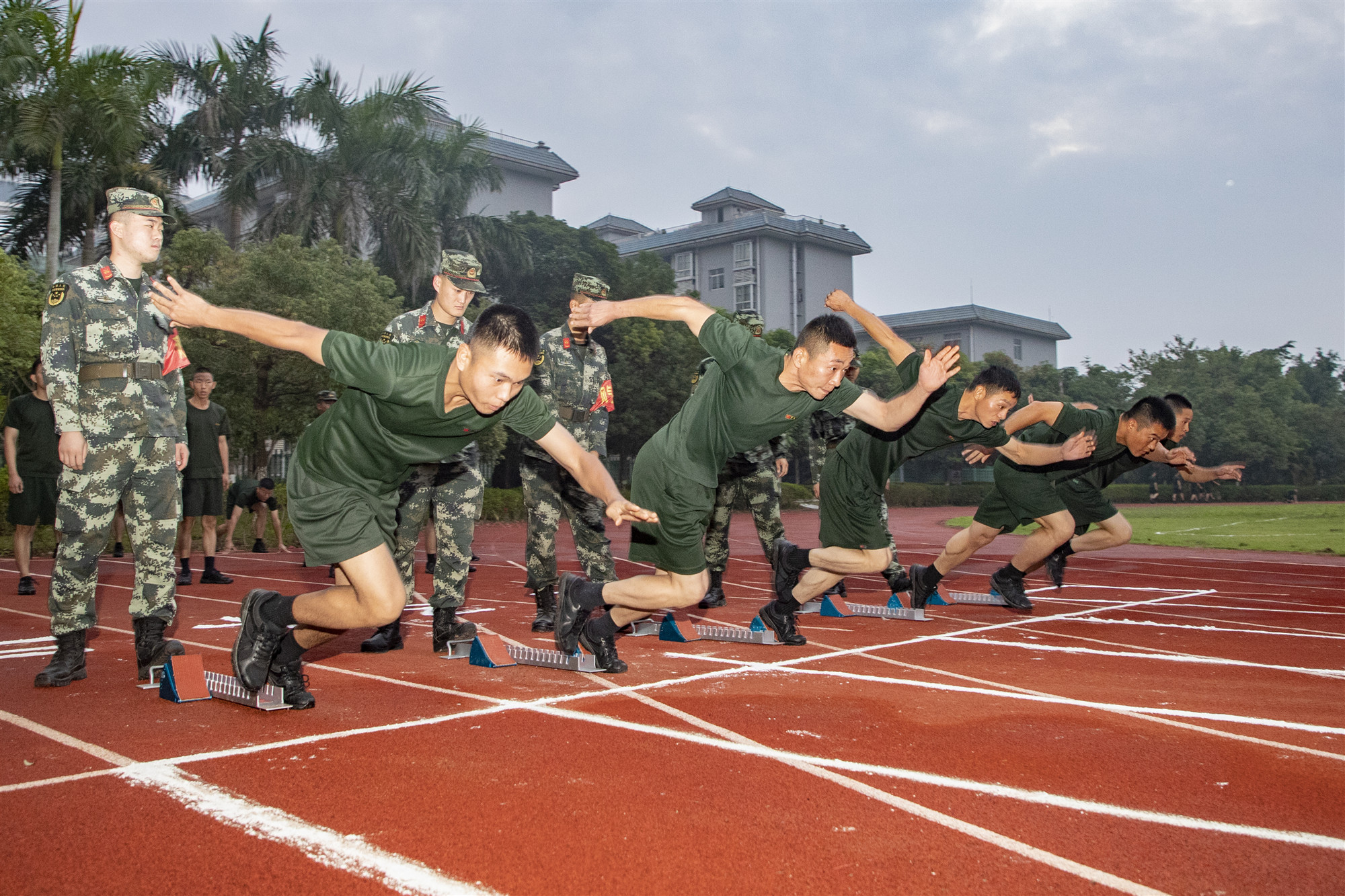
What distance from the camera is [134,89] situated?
20.4 m

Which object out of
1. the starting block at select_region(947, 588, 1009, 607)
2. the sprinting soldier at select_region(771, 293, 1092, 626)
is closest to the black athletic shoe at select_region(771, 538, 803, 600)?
the sprinting soldier at select_region(771, 293, 1092, 626)

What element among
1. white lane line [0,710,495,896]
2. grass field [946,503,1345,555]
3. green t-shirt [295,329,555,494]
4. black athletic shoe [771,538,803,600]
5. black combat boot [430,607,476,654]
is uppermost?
green t-shirt [295,329,555,494]

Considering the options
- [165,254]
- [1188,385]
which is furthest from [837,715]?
[1188,385]

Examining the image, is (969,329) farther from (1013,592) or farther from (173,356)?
(173,356)

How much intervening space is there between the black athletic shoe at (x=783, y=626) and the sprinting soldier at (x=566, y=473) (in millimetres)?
1171

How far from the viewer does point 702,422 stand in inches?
197

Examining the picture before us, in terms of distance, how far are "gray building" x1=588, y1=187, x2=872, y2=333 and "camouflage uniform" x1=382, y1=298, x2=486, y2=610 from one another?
4887 centimetres

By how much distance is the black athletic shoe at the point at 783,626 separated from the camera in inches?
244

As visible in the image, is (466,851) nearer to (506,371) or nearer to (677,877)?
(677,877)

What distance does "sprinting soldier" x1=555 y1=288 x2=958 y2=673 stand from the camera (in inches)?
187

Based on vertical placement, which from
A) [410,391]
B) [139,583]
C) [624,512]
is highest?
[410,391]

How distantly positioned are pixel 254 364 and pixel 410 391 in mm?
17082

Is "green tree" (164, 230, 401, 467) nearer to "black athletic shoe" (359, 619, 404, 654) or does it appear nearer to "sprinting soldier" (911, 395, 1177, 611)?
"black athletic shoe" (359, 619, 404, 654)

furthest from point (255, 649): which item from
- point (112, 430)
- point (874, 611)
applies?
point (874, 611)
